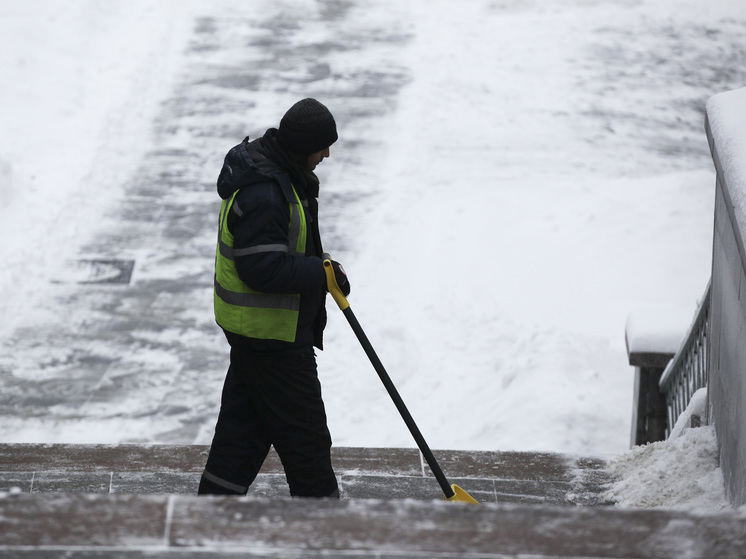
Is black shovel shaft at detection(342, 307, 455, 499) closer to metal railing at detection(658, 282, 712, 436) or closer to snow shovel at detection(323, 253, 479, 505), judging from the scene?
snow shovel at detection(323, 253, 479, 505)

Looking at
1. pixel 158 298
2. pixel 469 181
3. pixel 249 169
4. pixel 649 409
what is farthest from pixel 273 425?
pixel 469 181

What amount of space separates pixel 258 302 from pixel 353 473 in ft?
4.31

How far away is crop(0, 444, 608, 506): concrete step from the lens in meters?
3.92

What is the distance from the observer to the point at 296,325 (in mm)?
3145

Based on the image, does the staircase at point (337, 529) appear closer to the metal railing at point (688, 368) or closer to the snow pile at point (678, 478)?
the snow pile at point (678, 478)

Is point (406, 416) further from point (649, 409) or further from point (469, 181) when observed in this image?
point (469, 181)

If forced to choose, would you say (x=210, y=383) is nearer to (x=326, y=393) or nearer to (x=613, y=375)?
(x=326, y=393)

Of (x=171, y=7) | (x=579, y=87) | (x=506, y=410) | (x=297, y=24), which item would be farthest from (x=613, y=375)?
(x=171, y=7)

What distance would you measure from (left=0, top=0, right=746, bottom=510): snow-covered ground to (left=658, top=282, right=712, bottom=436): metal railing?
0.86m

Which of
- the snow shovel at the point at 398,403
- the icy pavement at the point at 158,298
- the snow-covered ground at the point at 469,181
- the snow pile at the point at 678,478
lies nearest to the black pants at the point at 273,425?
the snow shovel at the point at 398,403

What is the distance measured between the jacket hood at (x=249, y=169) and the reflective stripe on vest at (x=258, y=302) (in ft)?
0.15

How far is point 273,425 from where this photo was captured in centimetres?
318

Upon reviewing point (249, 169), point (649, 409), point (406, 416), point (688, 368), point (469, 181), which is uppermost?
point (249, 169)

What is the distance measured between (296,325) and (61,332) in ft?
15.5
